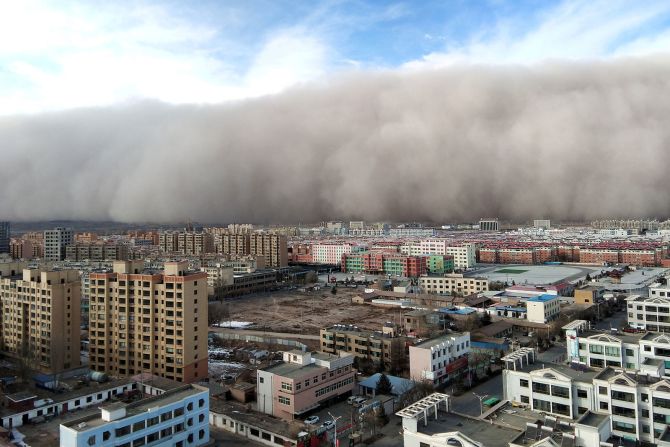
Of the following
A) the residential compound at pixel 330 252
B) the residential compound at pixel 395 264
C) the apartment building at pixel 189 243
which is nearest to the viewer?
the residential compound at pixel 395 264

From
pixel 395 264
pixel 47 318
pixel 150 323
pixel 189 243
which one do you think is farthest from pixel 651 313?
pixel 189 243

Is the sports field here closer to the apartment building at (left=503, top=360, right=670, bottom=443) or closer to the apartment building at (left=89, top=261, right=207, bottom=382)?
the apartment building at (left=503, top=360, right=670, bottom=443)

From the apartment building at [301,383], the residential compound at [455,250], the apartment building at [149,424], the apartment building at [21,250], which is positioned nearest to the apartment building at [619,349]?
the apartment building at [301,383]

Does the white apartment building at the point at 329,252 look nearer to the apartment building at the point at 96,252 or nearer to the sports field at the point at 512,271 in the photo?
the sports field at the point at 512,271

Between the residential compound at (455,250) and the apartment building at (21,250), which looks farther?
the apartment building at (21,250)

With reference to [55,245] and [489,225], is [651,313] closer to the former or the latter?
[55,245]

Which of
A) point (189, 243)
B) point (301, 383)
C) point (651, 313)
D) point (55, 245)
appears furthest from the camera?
point (189, 243)

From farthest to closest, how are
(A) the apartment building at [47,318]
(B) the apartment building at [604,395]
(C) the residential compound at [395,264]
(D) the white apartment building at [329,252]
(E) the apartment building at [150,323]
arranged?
(D) the white apartment building at [329,252]
(C) the residential compound at [395,264]
(A) the apartment building at [47,318]
(E) the apartment building at [150,323]
(B) the apartment building at [604,395]
